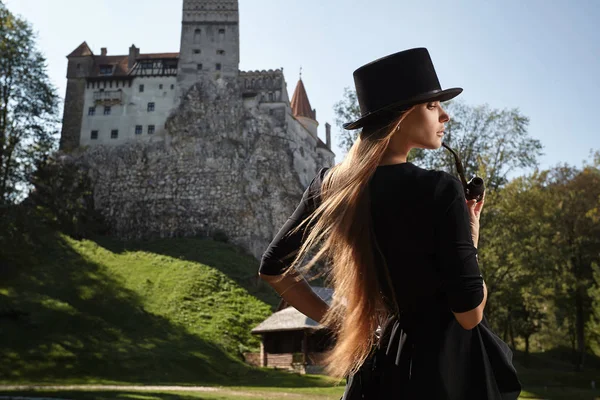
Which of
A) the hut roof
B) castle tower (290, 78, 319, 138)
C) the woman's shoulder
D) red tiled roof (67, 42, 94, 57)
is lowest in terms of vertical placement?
the hut roof

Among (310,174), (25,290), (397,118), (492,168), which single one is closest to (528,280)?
(492,168)

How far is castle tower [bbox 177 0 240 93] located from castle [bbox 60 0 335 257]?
0.39 feet

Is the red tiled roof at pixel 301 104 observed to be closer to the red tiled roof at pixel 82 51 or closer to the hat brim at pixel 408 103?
the red tiled roof at pixel 82 51

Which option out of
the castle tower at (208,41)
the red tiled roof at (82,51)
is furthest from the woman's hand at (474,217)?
the red tiled roof at (82,51)

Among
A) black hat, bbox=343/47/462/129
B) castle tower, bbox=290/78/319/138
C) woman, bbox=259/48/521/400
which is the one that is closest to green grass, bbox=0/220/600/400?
woman, bbox=259/48/521/400

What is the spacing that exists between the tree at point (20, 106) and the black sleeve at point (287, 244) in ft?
69.1

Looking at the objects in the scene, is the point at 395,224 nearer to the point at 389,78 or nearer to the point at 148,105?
the point at 389,78

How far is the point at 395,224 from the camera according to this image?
225 cm

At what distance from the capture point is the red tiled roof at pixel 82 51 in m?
67.2

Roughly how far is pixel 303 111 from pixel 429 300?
74903 millimetres

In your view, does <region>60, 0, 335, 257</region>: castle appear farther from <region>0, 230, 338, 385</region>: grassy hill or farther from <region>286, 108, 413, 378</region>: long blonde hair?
<region>286, 108, 413, 378</region>: long blonde hair

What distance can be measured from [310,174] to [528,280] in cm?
3972

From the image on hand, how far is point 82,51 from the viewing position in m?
67.8

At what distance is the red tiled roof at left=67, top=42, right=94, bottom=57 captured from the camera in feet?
220
